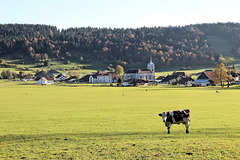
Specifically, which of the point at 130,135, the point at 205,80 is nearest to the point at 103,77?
the point at 205,80

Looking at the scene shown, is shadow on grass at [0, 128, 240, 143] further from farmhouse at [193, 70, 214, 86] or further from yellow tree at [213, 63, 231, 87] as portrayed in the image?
farmhouse at [193, 70, 214, 86]

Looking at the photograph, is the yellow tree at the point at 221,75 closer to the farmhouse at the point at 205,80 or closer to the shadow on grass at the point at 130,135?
the farmhouse at the point at 205,80

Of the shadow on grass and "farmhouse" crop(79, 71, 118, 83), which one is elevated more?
"farmhouse" crop(79, 71, 118, 83)

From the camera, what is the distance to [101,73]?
190m

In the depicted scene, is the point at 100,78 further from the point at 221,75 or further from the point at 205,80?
the point at 221,75

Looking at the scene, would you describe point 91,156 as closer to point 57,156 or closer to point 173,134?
point 57,156

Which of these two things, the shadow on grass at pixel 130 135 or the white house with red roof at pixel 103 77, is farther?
the white house with red roof at pixel 103 77

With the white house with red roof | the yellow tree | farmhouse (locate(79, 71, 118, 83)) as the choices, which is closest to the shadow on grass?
the yellow tree

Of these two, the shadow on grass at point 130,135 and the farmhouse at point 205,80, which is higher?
the farmhouse at point 205,80

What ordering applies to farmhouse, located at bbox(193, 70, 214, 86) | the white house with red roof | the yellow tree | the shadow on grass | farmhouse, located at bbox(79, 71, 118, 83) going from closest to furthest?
the shadow on grass → the yellow tree → farmhouse, located at bbox(193, 70, 214, 86) → farmhouse, located at bbox(79, 71, 118, 83) → the white house with red roof

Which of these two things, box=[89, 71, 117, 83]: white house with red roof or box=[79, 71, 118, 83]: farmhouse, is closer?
box=[79, 71, 118, 83]: farmhouse

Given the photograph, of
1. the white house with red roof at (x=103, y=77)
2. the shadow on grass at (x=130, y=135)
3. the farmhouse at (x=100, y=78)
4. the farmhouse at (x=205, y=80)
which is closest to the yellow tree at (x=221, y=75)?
the farmhouse at (x=205, y=80)

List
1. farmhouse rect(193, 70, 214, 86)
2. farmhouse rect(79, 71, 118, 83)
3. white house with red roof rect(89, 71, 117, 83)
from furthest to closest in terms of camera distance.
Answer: white house with red roof rect(89, 71, 117, 83)
farmhouse rect(79, 71, 118, 83)
farmhouse rect(193, 70, 214, 86)

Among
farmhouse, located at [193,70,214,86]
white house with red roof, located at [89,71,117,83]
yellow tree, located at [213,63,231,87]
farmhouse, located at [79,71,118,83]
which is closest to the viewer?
yellow tree, located at [213,63,231,87]
